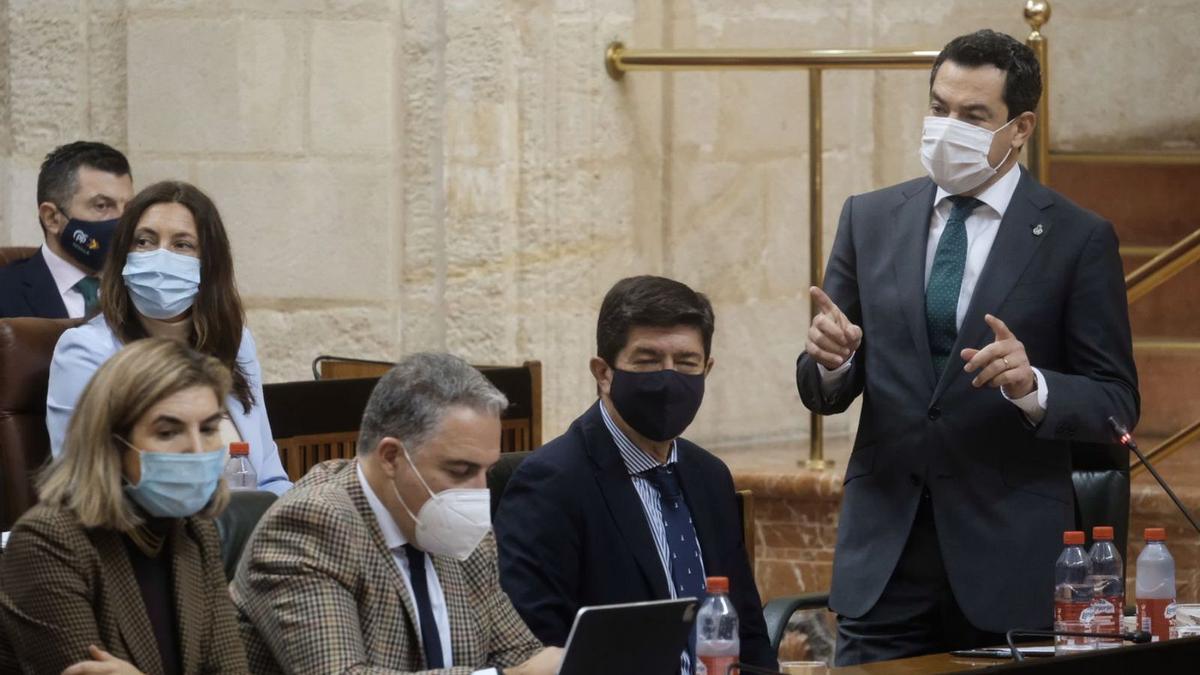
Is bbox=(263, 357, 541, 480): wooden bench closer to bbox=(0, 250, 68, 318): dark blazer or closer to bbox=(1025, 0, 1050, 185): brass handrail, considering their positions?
bbox=(0, 250, 68, 318): dark blazer

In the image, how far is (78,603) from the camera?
3008 mm

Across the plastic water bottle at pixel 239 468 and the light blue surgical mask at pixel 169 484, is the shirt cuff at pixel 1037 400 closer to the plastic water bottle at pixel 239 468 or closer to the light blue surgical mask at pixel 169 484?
the light blue surgical mask at pixel 169 484

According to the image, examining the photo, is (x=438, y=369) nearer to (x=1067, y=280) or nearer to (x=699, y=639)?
(x=699, y=639)

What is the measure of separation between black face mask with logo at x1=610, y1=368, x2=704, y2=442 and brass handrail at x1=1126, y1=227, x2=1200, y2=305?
2.87 m

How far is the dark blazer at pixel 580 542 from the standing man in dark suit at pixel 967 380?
30cm

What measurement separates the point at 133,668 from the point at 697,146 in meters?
4.83

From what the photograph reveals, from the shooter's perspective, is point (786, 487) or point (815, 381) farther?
point (786, 487)

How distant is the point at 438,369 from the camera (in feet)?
11.2

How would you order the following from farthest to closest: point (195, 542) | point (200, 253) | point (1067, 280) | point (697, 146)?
point (697, 146) → point (200, 253) → point (1067, 280) → point (195, 542)

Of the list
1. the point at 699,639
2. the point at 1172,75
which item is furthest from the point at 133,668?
the point at 1172,75

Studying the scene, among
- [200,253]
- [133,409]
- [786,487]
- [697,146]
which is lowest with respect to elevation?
[786,487]

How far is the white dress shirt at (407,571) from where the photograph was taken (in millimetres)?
3322

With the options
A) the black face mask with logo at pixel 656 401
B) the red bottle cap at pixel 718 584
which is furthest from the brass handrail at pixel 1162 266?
the red bottle cap at pixel 718 584

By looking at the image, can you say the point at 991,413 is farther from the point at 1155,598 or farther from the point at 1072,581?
the point at 1155,598
